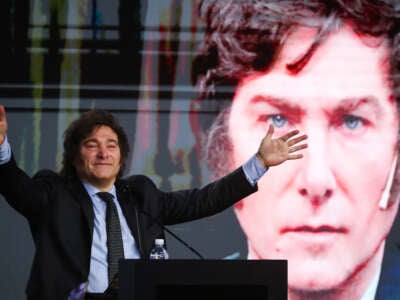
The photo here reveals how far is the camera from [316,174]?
5.06m

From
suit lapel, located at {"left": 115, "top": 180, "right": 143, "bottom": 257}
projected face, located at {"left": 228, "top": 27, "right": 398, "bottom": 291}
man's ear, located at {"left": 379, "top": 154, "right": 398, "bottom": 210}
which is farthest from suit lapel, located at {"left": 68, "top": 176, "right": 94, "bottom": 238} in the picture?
man's ear, located at {"left": 379, "top": 154, "right": 398, "bottom": 210}

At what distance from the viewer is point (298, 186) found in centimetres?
506

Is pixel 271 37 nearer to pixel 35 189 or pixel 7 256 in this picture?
pixel 7 256

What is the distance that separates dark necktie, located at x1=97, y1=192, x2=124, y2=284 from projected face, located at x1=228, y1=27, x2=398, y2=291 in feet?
5.64

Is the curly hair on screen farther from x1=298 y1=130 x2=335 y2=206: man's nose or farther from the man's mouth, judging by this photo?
the man's mouth

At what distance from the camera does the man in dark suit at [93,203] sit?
328cm

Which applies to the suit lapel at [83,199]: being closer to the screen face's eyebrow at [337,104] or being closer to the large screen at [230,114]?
the large screen at [230,114]

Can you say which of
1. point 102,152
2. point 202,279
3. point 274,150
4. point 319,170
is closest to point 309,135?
point 319,170

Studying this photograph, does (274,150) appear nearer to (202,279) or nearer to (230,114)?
(202,279)

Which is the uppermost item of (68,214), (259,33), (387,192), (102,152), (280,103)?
(259,33)

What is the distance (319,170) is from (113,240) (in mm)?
1951

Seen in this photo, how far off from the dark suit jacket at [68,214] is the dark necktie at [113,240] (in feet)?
0.15

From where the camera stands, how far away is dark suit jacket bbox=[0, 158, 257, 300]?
10.7 ft

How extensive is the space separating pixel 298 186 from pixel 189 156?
0.57m
